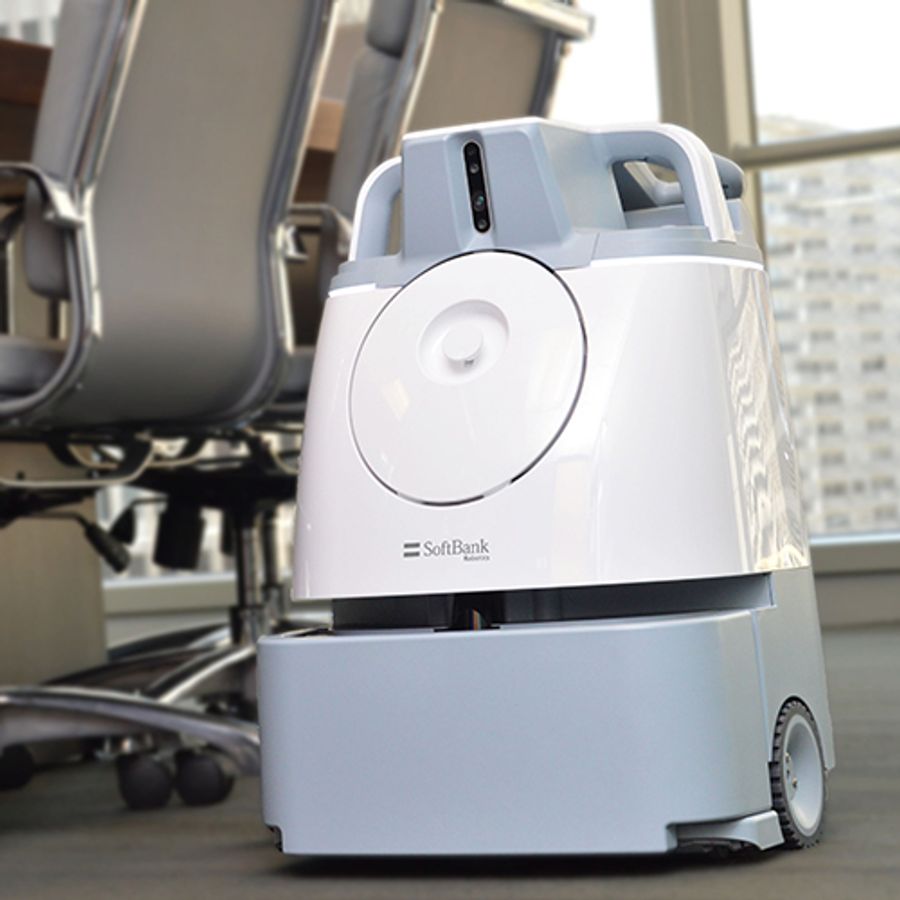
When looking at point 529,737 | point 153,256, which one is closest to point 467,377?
point 529,737

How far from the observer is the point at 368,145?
7.36 feet

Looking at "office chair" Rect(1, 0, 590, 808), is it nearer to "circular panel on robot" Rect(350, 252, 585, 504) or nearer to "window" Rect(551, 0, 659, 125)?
"circular panel on robot" Rect(350, 252, 585, 504)

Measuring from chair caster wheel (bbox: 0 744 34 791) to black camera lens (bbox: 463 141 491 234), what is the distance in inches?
37.4

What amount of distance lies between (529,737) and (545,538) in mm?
132

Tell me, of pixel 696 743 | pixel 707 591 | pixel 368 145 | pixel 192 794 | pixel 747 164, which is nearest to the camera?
pixel 696 743

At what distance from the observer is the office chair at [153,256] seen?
5.62 feet

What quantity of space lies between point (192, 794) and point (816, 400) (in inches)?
103

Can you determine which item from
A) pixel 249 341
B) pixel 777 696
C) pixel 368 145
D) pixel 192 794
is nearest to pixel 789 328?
pixel 368 145

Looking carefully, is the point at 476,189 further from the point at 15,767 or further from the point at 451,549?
the point at 15,767

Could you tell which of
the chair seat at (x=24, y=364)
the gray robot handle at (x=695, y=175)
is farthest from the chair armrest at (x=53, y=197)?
the gray robot handle at (x=695, y=175)

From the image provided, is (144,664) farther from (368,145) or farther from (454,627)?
(454,627)

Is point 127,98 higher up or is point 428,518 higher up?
point 127,98

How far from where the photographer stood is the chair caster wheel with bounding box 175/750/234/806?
162 centimetres

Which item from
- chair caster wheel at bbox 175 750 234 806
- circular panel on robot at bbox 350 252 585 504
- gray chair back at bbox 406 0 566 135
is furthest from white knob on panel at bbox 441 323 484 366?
gray chair back at bbox 406 0 566 135
